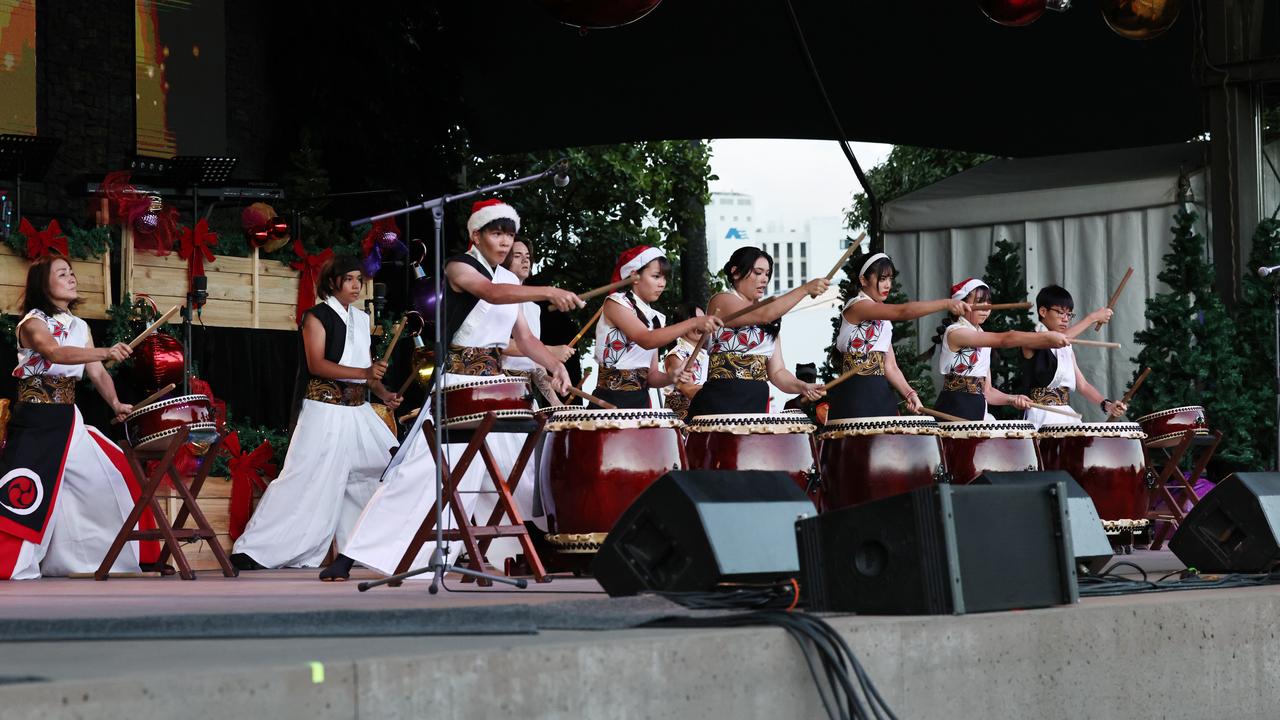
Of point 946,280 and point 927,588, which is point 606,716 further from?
point 946,280

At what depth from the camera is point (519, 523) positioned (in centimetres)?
546

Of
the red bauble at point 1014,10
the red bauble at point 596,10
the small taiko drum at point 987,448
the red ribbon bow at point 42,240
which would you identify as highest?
the red bauble at point 1014,10

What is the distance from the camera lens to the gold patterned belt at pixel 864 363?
22.0 feet

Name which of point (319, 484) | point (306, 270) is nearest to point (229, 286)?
point (306, 270)

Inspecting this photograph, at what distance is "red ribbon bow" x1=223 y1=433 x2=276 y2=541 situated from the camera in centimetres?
822

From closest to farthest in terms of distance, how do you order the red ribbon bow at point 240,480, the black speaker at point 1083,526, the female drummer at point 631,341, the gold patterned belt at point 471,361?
the black speaker at point 1083,526 < the gold patterned belt at point 471,361 < the female drummer at point 631,341 < the red ribbon bow at point 240,480

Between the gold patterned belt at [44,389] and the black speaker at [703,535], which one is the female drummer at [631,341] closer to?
the black speaker at [703,535]

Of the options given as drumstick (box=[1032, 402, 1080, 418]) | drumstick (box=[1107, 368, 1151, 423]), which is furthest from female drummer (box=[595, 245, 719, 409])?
drumstick (box=[1107, 368, 1151, 423])

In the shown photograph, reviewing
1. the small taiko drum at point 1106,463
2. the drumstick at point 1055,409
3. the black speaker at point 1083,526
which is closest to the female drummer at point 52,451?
the black speaker at point 1083,526

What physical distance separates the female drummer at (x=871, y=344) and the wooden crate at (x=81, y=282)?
428 cm

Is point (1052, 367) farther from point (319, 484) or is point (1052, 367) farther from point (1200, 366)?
point (319, 484)

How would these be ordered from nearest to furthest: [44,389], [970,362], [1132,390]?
[44,389] → [970,362] → [1132,390]

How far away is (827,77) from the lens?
12273 mm

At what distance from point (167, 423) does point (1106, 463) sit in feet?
13.3
